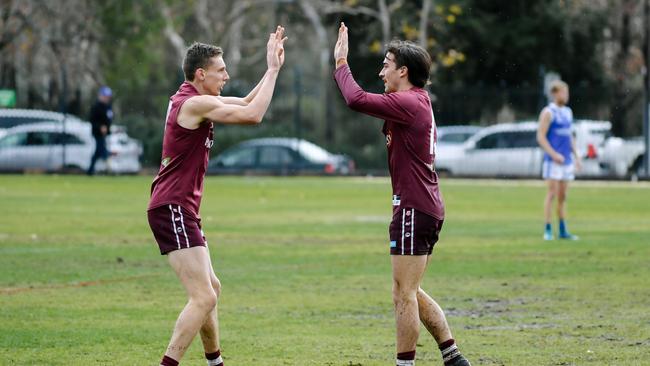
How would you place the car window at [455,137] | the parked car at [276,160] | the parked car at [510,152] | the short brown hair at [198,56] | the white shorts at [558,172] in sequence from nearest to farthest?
the short brown hair at [198,56] < the white shorts at [558,172] < the parked car at [510,152] < the parked car at [276,160] < the car window at [455,137]

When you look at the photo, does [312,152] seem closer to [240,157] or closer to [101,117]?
[240,157]

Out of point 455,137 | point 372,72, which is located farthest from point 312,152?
point 372,72

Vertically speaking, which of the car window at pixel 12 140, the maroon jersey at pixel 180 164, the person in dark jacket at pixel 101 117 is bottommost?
the car window at pixel 12 140

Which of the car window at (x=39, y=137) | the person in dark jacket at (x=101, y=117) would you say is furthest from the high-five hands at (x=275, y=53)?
the car window at (x=39, y=137)

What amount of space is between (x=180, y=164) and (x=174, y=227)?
14.9 inches

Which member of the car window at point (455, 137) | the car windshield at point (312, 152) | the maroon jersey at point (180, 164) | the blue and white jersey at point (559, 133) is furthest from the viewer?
the car window at point (455, 137)

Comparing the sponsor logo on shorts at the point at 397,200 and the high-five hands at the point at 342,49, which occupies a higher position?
the high-five hands at the point at 342,49

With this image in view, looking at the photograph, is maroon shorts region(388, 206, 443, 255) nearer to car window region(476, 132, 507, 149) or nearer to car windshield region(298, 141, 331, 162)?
car window region(476, 132, 507, 149)

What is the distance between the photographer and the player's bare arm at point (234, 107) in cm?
782

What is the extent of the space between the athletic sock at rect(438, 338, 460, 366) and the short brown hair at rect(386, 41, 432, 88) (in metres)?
1.66

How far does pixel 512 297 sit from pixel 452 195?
1859 cm

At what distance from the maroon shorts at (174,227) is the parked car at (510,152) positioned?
33118 millimetres

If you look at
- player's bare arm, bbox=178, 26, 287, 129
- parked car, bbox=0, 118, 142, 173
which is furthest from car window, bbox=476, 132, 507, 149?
player's bare arm, bbox=178, 26, 287, 129

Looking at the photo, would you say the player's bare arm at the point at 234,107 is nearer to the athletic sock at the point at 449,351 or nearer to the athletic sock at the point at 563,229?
the athletic sock at the point at 449,351
